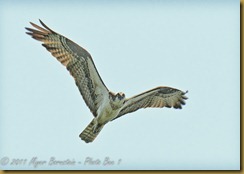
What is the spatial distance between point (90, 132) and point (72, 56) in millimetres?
1191

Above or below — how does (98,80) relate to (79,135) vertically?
above

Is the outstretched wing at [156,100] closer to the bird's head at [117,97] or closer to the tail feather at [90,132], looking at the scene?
the bird's head at [117,97]

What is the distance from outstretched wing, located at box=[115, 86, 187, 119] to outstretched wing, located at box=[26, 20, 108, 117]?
52cm

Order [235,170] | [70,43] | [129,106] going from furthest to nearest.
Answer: [129,106]
[70,43]
[235,170]

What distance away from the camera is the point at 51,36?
8.93 m

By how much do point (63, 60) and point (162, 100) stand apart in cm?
181

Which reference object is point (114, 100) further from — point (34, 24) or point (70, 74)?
point (34, 24)

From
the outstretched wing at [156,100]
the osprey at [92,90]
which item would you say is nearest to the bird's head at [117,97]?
the osprey at [92,90]

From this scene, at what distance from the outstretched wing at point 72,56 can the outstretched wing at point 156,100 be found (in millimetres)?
519

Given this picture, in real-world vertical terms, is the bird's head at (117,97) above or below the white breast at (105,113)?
above

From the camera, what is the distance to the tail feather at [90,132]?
9.48 m

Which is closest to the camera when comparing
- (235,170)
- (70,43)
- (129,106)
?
(235,170)

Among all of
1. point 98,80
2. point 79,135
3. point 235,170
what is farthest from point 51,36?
point 235,170

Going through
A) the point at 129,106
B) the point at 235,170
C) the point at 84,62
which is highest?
→ the point at 84,62
